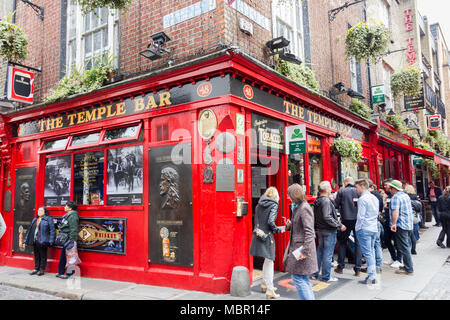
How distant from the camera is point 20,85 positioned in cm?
948

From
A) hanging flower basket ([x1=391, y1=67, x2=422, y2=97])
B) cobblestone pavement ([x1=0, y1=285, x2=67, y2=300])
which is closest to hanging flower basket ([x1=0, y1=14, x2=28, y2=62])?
cobblestone pavement ([x1=0, y1=285, x2=67, y2=300])

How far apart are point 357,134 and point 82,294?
33.2 feet

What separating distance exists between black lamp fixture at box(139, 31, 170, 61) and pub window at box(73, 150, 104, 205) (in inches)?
104

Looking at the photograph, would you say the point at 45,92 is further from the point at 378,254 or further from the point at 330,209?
the point at 378,254

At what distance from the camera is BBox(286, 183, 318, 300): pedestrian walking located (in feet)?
14.1

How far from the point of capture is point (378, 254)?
7.34 m

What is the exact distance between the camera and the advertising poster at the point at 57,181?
889 centimetres

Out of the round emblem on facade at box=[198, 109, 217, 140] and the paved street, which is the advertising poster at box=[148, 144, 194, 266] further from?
the paved street

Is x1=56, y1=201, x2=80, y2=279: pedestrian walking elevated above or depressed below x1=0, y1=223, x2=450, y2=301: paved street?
above

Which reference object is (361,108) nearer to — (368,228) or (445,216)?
(445,216)

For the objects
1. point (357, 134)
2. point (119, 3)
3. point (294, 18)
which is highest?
point (294, 18)

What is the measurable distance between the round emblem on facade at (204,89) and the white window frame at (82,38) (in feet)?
9.77

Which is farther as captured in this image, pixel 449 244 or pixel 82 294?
pixel 449 244

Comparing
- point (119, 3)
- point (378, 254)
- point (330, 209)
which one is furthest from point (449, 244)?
point (119, 3)
